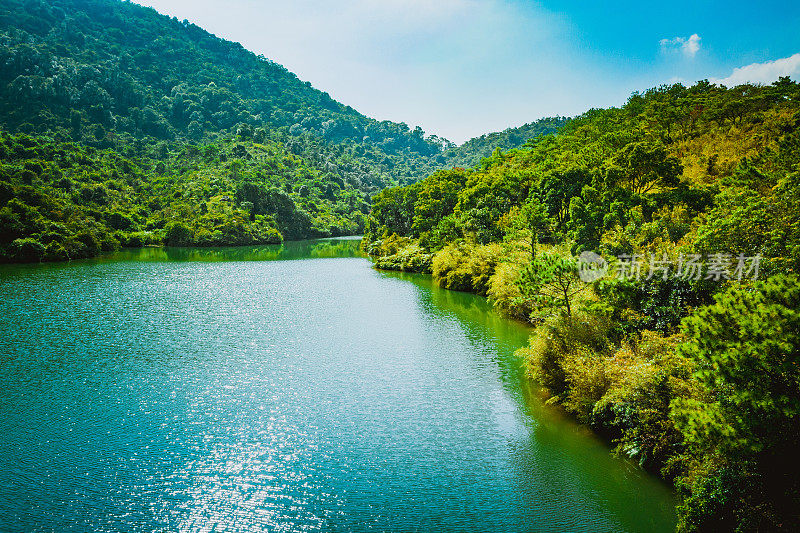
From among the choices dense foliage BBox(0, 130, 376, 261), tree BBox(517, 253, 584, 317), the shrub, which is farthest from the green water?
the shrub

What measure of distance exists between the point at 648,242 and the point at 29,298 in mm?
40206

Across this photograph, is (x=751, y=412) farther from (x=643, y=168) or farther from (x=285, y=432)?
(x=643, y=168)

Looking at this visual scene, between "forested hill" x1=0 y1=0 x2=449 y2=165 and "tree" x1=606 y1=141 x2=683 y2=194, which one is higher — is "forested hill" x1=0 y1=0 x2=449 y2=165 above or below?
above

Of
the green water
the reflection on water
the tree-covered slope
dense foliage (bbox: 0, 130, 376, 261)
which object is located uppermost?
the tree-covered slope

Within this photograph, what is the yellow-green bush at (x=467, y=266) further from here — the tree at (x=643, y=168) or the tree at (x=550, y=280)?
the tree at (x=550, y=280)

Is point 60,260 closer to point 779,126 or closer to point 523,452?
point 523,452

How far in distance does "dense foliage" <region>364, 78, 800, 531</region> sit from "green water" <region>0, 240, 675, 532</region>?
1850 mm

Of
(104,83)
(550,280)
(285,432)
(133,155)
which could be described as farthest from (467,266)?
(104,83)

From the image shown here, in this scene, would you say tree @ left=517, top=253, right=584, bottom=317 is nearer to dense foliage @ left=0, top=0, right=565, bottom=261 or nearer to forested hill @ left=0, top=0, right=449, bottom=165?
dense foliage @ left=0, top=0, right=565, bottom=261

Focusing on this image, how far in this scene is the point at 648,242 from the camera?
20344 mm

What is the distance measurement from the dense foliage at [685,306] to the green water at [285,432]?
185 cm

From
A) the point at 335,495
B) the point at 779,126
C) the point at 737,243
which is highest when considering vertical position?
the point at 779,126

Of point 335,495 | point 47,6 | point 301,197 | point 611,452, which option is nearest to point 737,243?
point 611,452

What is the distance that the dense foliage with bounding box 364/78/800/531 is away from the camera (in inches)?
348
